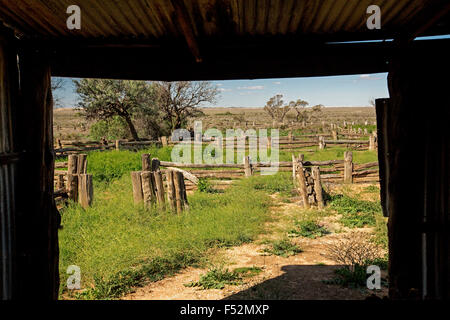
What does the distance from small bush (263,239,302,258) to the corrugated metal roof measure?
437 cm

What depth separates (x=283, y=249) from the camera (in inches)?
244

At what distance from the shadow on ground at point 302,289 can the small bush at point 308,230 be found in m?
1.60

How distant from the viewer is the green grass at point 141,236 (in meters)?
5.10

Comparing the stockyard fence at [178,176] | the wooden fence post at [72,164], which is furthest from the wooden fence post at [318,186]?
the wooden fence post at [72,164]

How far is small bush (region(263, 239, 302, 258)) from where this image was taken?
5.97 meters

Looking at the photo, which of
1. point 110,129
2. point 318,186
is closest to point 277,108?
point 110,129

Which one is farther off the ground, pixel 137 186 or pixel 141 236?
pixel 137 186

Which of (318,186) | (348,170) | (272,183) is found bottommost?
(272,183)

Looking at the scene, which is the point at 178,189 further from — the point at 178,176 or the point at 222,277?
the point at 222,277

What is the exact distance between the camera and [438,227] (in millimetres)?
2666

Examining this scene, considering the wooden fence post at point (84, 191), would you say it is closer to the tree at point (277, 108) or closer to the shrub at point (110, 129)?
the shrub at point (110, 129)

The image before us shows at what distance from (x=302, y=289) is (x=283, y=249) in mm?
1584

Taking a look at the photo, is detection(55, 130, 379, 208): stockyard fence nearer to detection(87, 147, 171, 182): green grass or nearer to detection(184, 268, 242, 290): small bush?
detection(87, 147, 171, 182): green grass
